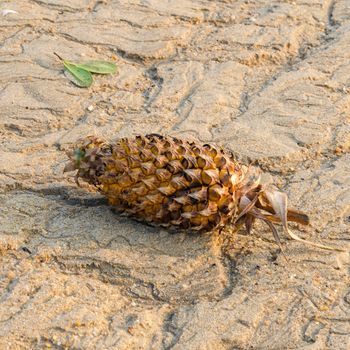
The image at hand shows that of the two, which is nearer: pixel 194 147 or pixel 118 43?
pixel 194 147

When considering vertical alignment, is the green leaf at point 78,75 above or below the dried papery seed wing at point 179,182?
below

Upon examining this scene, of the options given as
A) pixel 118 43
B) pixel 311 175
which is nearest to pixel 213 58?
pixel 118 43

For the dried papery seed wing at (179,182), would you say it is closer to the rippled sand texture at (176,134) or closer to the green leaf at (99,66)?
the rippled sand texture at (176,134)

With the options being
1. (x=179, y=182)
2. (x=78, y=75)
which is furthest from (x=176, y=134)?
(x=179, y=182)

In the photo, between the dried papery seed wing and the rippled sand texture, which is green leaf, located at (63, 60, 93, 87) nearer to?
the rippled sand texture

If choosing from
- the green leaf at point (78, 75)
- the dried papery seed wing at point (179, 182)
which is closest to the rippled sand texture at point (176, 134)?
the green leaf at point (78, 75)

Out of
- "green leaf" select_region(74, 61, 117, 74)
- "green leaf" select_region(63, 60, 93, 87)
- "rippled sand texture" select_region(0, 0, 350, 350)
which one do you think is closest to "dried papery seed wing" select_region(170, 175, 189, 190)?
"rippled sand texture" select_region(0, 0, 350, 350)

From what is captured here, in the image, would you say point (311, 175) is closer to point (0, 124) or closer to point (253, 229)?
point (253, 229)
